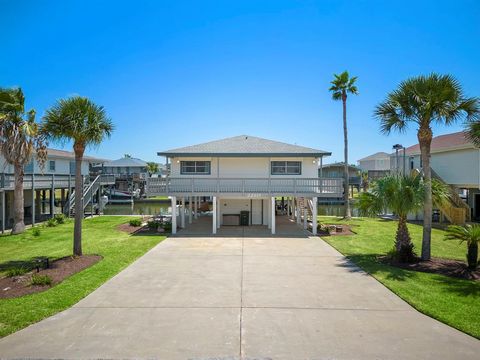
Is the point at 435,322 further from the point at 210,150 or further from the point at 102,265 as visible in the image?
the point at 210,150

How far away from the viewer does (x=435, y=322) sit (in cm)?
727

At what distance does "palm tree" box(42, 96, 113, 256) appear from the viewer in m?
12.3

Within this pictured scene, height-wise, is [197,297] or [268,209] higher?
[268,209]

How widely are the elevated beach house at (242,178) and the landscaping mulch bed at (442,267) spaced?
24.1 feet

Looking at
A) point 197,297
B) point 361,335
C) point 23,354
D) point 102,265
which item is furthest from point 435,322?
point 102,265

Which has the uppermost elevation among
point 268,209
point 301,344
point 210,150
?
point 210,150

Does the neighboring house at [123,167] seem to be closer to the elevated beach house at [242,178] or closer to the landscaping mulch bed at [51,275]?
the elevated beach house at [242,178]

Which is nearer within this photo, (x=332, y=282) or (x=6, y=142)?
(x=332, y=282)

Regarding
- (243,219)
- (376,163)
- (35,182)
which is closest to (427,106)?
(243,219)

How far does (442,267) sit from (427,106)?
5865 mm

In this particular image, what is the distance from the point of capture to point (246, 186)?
20.7m

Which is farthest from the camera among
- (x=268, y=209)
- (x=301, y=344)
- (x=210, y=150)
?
(x=268, y=209)

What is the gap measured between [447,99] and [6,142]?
69.6ft

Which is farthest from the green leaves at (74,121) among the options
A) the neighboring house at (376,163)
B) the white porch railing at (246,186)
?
the neighboring house at (376,163)
